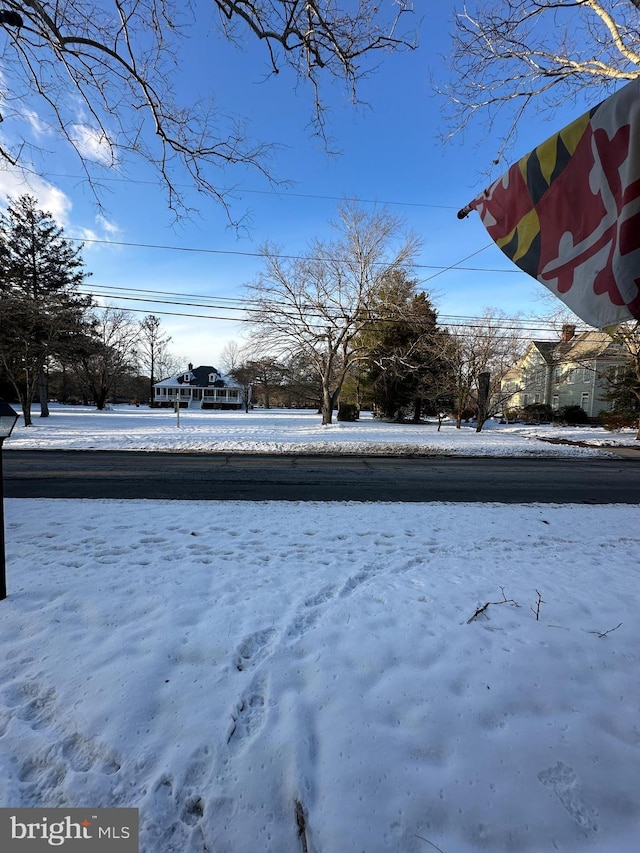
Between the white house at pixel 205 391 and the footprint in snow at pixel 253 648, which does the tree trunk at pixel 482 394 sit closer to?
the footprint in snow at pixel 253 648

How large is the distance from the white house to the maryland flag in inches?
2119

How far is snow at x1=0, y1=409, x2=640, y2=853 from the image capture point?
4.69ft

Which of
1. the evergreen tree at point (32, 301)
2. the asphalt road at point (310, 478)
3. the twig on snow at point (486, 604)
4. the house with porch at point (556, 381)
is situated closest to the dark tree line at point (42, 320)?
the evergreen tree at point (32, 301)

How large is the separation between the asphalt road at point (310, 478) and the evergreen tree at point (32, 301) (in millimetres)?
10247

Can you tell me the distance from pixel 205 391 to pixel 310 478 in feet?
169

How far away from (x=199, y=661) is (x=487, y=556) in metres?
3.07

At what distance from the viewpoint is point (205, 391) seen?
56.4 meters

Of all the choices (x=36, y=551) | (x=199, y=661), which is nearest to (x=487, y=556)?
(x=199, y=661)

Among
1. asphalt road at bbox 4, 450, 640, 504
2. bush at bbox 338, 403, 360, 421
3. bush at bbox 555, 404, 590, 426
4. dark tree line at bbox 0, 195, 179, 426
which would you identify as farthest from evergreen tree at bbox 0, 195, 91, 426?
bush at bbox 555, 404, 590, 426

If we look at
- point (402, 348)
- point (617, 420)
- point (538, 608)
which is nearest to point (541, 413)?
point (617, 420)

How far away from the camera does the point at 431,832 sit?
54.1 inches

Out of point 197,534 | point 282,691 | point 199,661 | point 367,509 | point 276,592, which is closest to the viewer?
point 282,691

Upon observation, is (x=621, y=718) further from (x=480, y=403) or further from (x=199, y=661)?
(x=480, y=403)

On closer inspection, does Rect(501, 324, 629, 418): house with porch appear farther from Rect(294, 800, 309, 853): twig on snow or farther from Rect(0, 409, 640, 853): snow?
Rect(294, 800, 309, 853): twig on snow
